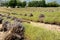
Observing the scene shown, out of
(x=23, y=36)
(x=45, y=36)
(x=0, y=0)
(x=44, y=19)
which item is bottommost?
(x=0, y=0)

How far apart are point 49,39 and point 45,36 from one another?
67 centimetres

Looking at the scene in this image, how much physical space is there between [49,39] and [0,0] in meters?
130

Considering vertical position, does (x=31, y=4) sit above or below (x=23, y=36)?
below

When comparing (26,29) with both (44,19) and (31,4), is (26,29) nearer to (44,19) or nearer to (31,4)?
(44,19)

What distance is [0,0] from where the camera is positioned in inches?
5586

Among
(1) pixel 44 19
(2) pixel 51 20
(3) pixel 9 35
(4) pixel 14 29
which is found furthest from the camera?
(1) pixel 44 19

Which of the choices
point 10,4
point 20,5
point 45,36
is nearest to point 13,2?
point 10,4

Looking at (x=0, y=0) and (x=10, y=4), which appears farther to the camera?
(x=0, y=0)

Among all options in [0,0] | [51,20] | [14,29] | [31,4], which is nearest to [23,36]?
[14,29]

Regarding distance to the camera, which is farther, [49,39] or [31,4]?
[31,4]

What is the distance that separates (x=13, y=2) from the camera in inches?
4353

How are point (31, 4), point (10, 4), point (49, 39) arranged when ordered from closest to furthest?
point (49, 39)
point (10, 4)
point (31, 4)

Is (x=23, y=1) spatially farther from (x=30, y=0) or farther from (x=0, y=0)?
(x=0, y=0)

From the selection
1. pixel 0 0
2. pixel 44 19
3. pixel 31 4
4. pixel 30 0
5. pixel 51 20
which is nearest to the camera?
pixel 51 20
